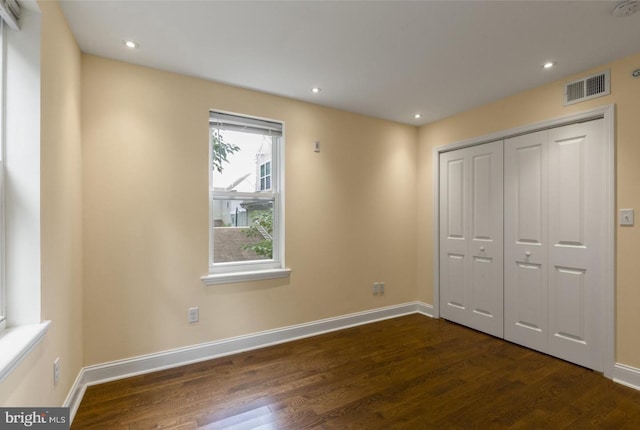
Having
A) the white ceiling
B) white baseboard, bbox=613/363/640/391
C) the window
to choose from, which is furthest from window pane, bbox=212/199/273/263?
white baseboard, bbox=613/363/640/391

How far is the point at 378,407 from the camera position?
2.03 meters

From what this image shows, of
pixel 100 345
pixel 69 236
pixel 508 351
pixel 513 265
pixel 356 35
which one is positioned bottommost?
pixel 508 351

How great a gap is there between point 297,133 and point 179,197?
1351 mm

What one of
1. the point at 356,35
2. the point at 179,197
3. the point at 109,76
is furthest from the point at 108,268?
the point at 356,35

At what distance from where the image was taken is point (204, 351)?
2.68 meters

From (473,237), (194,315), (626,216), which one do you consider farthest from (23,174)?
(626,216)

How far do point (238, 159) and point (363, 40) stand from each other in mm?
1573

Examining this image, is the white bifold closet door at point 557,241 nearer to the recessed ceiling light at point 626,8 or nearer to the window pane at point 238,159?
the recessed ceiling light at point 626,8

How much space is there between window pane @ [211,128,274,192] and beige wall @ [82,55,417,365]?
19 cm

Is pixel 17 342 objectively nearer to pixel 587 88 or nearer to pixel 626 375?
pixel 626 375

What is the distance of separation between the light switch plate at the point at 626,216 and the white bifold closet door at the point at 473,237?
949 millimetres

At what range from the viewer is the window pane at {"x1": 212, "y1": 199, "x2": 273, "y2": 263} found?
9.50 ft

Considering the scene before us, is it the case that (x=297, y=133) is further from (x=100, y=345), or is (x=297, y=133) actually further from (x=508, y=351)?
(x=508, y=351)

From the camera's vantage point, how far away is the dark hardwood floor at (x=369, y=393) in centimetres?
188
